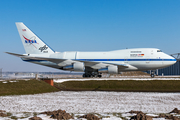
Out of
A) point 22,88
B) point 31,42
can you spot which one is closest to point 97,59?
point 31,42

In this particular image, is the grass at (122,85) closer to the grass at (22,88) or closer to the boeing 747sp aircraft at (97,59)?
the grass at (22,88)

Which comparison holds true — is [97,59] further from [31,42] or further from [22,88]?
[22,88]

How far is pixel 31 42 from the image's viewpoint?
43.2m


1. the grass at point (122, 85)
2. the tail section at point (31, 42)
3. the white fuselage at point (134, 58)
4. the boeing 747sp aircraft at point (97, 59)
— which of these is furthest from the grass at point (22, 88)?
the tail section at point (31, 42)

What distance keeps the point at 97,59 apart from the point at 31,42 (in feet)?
49.0

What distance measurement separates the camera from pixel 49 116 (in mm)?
8984

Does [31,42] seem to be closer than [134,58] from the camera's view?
No

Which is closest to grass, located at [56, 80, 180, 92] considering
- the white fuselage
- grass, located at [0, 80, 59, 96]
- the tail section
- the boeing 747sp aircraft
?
grass, located at [0, 80, 59, 96]

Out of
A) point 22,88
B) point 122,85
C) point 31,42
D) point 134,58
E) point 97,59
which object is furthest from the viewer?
point 31,42

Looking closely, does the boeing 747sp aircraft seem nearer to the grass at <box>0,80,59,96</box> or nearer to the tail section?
the tail section

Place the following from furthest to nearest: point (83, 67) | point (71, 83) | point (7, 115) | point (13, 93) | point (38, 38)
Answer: point (38, 38)
point (83, 67)
point (71, 83)
point (13, 93)
point (7, 115)

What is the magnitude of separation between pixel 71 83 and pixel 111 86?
6310 mm

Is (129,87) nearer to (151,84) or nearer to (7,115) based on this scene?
(151,84)

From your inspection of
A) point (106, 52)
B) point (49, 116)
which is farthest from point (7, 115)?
point (106, 52)
